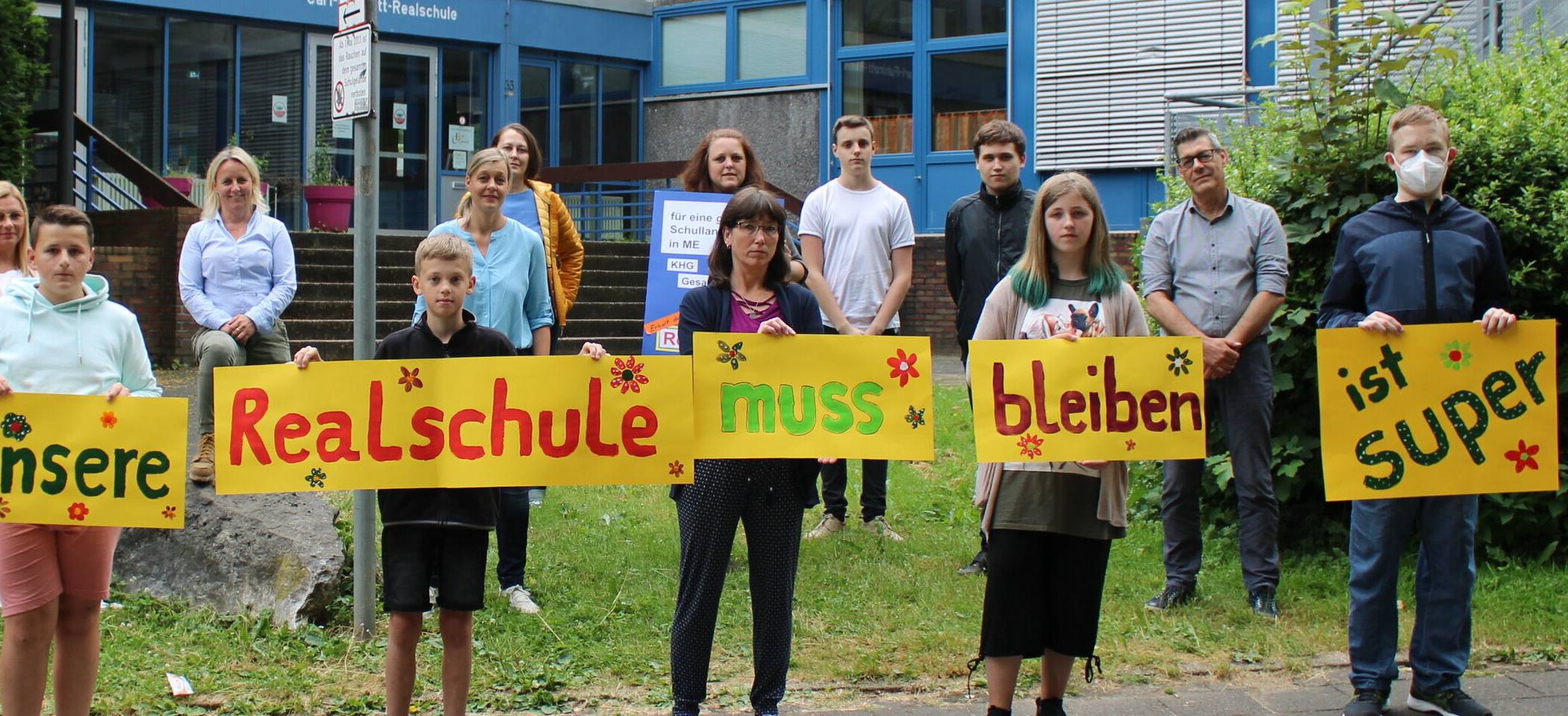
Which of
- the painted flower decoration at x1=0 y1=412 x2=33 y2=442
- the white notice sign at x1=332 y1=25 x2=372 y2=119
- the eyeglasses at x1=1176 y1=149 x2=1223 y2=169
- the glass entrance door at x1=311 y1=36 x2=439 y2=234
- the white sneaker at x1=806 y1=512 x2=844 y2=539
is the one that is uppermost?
the glass entrance door at x1=311 y1=36 x2=439 y2=234

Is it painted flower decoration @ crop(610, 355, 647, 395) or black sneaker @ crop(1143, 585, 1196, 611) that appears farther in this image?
black sneaker @ crop(1143, 585, 1196, 611)

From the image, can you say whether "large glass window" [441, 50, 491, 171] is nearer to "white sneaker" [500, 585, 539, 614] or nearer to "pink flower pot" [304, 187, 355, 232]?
"pink flower pot" [304, 187, 355, 232]

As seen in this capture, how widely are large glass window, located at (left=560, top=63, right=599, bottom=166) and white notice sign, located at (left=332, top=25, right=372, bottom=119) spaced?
18715 millimetres

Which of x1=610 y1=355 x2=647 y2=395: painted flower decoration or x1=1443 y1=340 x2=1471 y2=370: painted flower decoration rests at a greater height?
x1=1443 y1=340 x2=1471 y2=370: painted flower decoration

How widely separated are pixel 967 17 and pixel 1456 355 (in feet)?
58.9

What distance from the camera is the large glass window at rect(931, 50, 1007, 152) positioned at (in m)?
22.0

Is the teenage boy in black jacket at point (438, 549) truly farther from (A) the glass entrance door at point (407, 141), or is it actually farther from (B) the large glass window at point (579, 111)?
(B) the large glass window at point (579, 111)

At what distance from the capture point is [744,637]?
240 inches

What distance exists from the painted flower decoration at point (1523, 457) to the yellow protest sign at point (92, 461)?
4.40 meters

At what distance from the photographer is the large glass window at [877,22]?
2267cm

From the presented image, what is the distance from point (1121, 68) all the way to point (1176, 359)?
55.3 ft

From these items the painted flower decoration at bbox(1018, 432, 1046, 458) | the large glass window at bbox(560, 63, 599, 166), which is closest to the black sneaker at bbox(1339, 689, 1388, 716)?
the painted flower decoration at bbox(1018, 432, 1046, 458)

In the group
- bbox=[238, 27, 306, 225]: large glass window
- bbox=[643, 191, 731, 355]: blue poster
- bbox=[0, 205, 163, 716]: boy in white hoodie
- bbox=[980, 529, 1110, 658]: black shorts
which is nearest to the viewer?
bbox=[0, 205, 163, 716]: boy in white hoodie

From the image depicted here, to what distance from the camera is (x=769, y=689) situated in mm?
4812
